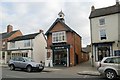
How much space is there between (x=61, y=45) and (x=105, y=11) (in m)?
8.34

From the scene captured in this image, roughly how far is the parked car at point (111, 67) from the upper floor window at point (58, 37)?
1539 cm

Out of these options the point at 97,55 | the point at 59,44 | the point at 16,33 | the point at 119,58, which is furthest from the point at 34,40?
the point at 119,58

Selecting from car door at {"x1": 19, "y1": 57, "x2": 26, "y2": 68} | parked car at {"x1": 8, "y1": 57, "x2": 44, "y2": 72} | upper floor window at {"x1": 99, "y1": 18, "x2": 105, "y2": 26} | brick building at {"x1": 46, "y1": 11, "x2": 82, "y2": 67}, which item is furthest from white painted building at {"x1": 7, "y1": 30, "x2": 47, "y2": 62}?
upper floor window at {"x1": 99, "y1": 18, "x2": 105, "y2": 26}

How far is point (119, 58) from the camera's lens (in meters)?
14.1

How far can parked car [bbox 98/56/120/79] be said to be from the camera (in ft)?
45.2

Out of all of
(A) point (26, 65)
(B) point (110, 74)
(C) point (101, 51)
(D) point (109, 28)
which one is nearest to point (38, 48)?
(C) point (101, 51)

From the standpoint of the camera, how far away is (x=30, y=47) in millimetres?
34844

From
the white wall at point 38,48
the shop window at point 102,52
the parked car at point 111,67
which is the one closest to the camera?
the parked car at point 111,67

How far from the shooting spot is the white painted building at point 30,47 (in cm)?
3475

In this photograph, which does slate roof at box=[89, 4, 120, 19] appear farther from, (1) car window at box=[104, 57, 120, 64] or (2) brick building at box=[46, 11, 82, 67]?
(1) car window at box=[104, 57, 120, 64]

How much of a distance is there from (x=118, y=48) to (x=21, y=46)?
19.4 m

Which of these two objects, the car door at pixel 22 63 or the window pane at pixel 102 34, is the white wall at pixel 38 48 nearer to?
the car door at pixel 22 63

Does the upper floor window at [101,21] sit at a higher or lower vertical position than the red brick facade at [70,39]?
higher

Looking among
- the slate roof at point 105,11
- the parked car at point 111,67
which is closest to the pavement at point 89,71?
the parked car at point 111,67
